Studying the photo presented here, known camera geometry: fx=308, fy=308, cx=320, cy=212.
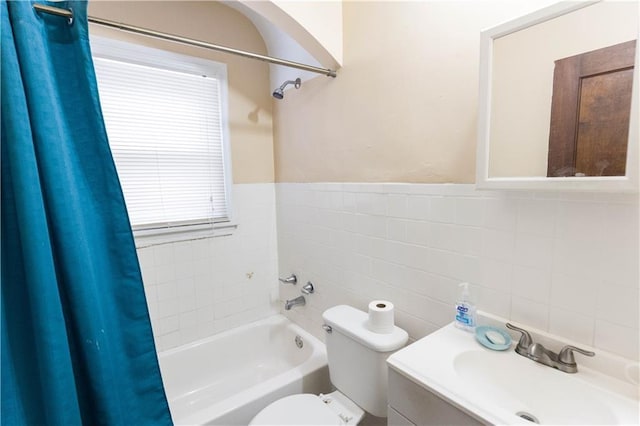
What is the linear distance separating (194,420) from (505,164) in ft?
5.33

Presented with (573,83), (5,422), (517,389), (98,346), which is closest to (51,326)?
(98,346)

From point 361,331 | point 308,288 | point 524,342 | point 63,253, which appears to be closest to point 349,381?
point 361,331

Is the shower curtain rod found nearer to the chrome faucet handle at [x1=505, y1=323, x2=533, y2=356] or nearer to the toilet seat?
the chrome faucet handle at [x1=505, y1=323, x2=533, y2=356]

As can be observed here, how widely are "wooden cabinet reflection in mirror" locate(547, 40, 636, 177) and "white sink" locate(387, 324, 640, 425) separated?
59 centimetres

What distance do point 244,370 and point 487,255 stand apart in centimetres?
182

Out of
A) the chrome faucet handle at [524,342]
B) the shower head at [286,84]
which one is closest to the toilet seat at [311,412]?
the chrome faucet handle at [524,342]

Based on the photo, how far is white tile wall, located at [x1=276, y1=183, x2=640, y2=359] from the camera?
875mm

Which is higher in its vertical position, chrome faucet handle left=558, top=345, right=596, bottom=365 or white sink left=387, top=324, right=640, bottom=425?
chrome faucet handle left=558, top=345, right=596, bottom=365

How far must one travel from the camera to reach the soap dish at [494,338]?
1.02m

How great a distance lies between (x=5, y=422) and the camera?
76cm

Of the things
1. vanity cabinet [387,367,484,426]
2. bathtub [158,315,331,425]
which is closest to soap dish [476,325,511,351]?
vanity cabinet [387,367,484,426]

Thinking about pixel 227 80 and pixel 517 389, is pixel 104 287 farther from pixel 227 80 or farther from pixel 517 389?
pixel 227 80

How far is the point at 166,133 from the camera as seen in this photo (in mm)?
1902

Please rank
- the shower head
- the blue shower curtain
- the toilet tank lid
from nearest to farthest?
1. the blue shower curtain
2. the toilet tank lid
3. the shower head
